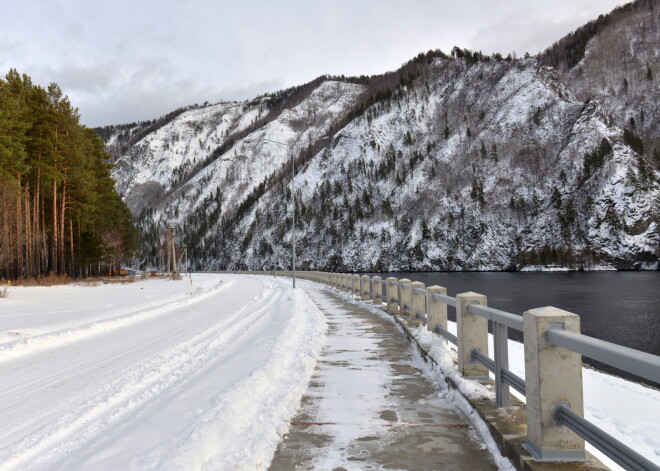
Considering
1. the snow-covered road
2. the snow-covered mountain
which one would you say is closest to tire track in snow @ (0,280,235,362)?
the snow-covered road

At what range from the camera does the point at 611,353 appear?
9.66 feet

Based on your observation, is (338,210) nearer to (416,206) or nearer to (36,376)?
(416,206)

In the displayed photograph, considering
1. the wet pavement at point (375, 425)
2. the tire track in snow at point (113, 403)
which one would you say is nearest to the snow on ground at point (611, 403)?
the wet pavement at point (375, 425)

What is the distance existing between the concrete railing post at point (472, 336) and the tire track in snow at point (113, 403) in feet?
13.6

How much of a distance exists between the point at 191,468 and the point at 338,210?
137640 millimetres

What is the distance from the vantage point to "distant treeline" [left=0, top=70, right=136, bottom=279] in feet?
111

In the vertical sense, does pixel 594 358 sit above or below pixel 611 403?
above

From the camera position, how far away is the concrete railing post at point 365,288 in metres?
20.8

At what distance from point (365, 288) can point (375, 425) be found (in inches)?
647

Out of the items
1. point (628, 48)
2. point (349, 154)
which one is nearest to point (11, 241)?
point (349, 154)

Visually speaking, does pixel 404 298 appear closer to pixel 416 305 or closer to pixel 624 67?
pixel 416 305

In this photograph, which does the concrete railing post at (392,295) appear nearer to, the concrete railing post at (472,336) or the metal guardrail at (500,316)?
the concrete railing post at (472,336)

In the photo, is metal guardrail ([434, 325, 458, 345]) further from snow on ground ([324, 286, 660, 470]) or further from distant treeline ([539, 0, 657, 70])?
distant treeline ([539, 0, 657, 70])

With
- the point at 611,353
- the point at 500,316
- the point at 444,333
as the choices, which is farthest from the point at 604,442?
the point at 444,333
